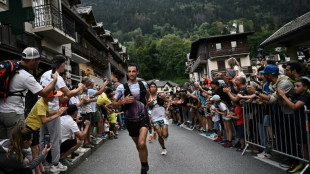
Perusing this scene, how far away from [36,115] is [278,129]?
4.96m

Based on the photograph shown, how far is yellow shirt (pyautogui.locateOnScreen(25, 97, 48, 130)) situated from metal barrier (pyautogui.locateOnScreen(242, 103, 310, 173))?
4.71 m

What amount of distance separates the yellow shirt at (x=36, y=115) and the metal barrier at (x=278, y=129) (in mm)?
4709

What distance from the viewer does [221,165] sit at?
19.8 feet

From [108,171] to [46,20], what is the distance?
13.3 metres

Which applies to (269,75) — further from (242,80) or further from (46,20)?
(46,20)

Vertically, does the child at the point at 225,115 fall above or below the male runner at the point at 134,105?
below

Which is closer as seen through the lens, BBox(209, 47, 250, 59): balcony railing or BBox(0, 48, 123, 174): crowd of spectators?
BBox(0, 48, 123, 174): crowd of spectators

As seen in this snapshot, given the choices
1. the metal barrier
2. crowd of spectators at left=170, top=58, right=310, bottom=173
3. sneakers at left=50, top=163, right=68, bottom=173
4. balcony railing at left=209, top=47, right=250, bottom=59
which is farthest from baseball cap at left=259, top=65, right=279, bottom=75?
balcony railing at left=209, top=47, right=250, bottom=59

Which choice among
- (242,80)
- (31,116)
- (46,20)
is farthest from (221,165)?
(46,20)

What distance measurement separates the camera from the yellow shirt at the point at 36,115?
5.32 meters

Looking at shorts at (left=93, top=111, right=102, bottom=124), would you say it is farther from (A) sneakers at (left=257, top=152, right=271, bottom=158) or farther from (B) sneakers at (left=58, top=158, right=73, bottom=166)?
(A) sneakers at (left=257, top=152, right=271, bottom=158)

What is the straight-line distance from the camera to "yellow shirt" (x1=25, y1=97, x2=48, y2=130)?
5.32 m

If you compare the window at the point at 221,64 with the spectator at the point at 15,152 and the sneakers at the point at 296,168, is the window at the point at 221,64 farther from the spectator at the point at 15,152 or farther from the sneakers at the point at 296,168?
the spectator at the point at 15,152

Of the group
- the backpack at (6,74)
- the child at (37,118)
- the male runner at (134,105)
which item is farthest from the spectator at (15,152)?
the male runner at (134,105)
